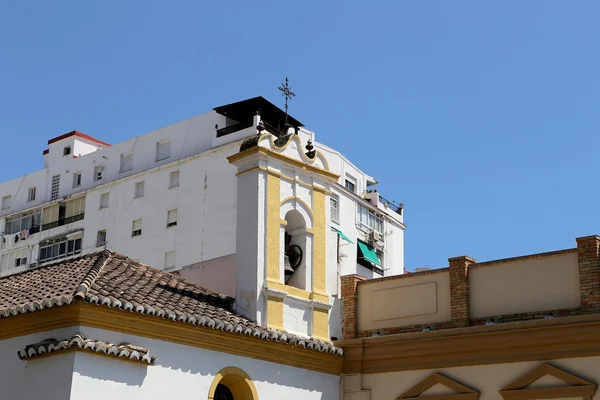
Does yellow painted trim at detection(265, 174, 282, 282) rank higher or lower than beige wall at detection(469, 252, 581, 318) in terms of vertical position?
higher

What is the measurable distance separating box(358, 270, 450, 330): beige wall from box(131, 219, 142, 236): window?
103 ft

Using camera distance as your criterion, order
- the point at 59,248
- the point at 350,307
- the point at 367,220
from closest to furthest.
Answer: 1. the point at 350,307
2. the point at 59,248
3. the point at 367,220

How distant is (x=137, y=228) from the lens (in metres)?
51.4

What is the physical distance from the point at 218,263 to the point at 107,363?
620cm

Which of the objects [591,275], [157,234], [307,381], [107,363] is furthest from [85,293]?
[157,234]

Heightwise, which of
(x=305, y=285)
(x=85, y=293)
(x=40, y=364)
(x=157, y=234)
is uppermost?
(x=157, y=234)

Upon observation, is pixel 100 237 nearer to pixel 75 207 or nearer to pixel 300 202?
pixel 75 207

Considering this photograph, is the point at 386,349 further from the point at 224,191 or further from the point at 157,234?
the point at 157,234

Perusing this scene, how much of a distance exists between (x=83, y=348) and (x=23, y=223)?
151 feet

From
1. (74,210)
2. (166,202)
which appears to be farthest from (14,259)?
(166,202)

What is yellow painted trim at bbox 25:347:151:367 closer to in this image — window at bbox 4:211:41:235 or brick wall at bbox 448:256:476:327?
brick wall at bbox 448:256:476:327

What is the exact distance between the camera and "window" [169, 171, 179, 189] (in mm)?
49438

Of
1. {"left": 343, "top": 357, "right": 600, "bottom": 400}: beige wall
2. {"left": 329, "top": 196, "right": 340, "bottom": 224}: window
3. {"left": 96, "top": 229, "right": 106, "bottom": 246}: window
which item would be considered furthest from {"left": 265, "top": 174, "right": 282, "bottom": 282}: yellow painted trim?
{"left": 96, "top": 229, "right": 106, "bottom": 246}: window

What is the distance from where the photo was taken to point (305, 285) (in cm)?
2089
